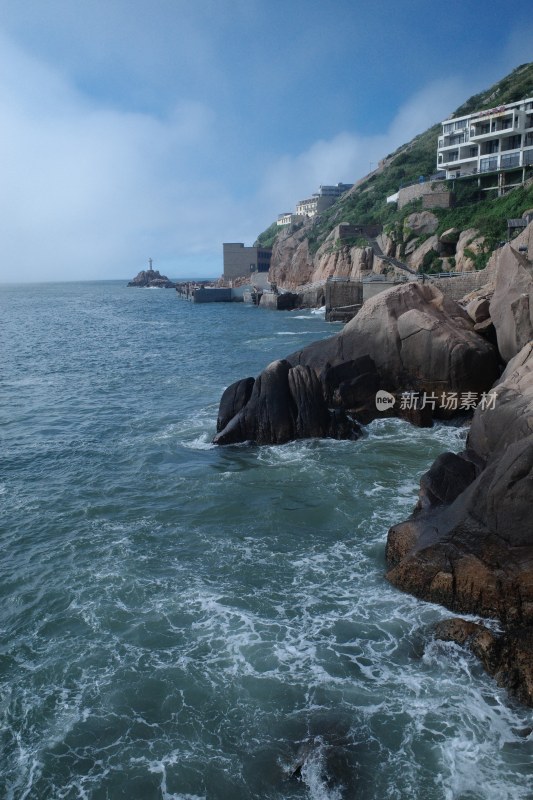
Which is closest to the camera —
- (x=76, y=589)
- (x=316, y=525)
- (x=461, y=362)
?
(x=76, y=589)

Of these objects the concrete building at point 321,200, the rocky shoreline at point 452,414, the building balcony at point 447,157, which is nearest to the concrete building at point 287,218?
the concrete building at point 321,200

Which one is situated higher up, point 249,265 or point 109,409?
point 249,265

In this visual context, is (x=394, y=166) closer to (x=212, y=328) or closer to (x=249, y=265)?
(x=249, y=265)

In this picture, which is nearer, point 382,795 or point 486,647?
point 382,795

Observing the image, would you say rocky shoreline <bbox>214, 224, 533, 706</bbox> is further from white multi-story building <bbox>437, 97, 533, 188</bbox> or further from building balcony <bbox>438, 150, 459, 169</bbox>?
building balcony <bbox>438, 150, 459, 169</bbox>

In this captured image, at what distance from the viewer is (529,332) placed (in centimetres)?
2033

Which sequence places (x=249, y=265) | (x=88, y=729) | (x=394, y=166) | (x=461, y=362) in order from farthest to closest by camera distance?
(x=249, y=265) → (x=394, y=166) → (x=461, y=362) → (x=88, y=729)

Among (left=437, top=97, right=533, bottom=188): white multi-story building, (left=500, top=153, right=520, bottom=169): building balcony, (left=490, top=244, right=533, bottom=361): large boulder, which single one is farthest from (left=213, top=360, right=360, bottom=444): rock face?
(left=500, top=153, right=520, bottom=169): building balcony

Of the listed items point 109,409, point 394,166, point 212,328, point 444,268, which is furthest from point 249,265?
point 109,409

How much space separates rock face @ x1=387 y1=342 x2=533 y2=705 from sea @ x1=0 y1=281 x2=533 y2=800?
0.62 meters

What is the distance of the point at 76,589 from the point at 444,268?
166 feet

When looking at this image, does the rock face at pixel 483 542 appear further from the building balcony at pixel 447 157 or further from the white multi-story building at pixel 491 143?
the building balcony at pixel 447 157

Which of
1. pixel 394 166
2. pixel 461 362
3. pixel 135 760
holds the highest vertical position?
pixel 394 166

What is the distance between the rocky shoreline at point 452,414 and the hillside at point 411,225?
25.0 meters
